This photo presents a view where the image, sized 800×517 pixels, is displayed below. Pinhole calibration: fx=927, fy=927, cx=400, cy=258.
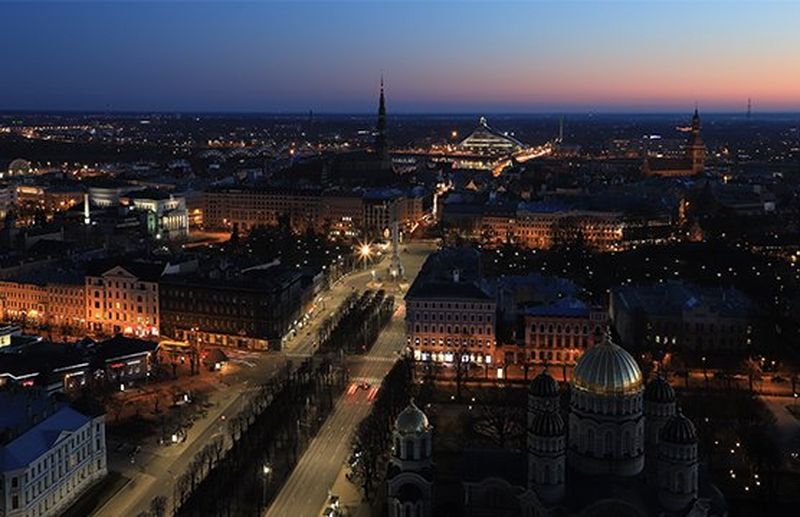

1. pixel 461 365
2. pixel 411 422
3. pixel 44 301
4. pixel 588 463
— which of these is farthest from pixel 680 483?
pixel 44 301

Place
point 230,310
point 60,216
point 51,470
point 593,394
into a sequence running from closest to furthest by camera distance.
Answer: point 593,394 → point 51,470 → point 230,310 → point 60,216

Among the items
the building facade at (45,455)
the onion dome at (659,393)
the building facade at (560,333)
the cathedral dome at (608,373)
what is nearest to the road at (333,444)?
the building facade at (45,455)

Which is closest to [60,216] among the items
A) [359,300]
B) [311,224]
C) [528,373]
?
[311,224]

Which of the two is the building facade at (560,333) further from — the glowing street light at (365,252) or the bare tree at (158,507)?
the glowing street light at (365,252)

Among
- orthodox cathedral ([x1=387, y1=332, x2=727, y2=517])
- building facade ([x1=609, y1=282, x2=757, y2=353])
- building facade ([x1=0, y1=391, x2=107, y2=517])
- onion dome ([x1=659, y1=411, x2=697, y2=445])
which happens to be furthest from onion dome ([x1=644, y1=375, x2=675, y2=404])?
building facade ([x1=609, y1=282, x2=757, y2=353])

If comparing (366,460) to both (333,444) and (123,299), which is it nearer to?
(333,444)

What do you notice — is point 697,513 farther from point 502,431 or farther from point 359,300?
point 359,300
